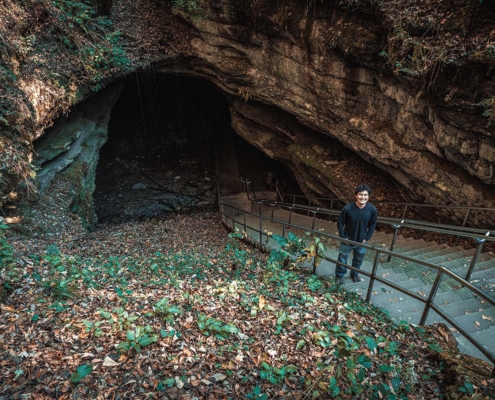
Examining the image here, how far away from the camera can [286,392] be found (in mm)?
2588

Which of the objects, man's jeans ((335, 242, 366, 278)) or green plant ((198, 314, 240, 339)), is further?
man's jeans ((335, 242, 366, 278))

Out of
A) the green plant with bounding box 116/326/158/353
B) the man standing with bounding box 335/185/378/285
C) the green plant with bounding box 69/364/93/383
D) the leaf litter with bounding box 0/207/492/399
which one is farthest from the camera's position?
the man standing with bounding box 335/185/378/285

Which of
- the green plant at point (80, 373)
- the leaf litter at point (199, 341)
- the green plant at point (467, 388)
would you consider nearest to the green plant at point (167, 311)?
the leaf litter at point (199, 341)

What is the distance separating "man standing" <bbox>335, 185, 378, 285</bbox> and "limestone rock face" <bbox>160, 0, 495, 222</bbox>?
328cm

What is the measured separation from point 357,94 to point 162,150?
38.1 ft

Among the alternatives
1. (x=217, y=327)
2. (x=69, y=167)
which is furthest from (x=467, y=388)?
(x=69, y=167)

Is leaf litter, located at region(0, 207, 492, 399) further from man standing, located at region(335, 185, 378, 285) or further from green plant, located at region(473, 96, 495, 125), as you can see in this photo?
green plant, located at region(473, 96, 495, 125)

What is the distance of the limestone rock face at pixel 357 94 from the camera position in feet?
19.6

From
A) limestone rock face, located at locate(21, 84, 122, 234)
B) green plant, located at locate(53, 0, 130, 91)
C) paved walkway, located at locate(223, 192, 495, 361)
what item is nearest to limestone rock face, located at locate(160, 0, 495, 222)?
paved walkway, located at locate(223, 192, 495, 361)

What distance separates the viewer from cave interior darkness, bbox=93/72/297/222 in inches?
551

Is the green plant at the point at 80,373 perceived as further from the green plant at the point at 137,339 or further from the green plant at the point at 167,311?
the green plant at the point at 167,311

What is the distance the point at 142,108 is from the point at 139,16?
228 inches

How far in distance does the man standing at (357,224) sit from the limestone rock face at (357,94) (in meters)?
3.28

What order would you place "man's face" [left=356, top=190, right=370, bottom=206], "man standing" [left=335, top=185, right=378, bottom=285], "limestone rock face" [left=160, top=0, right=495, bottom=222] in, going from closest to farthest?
"man's face" [left=356, top=190, right=370, bottom=206], "man standing" [left=335, top=185, right=378, bottom=285], "limestone rock face" [left=160, top=0, right=495, bottom=222]
